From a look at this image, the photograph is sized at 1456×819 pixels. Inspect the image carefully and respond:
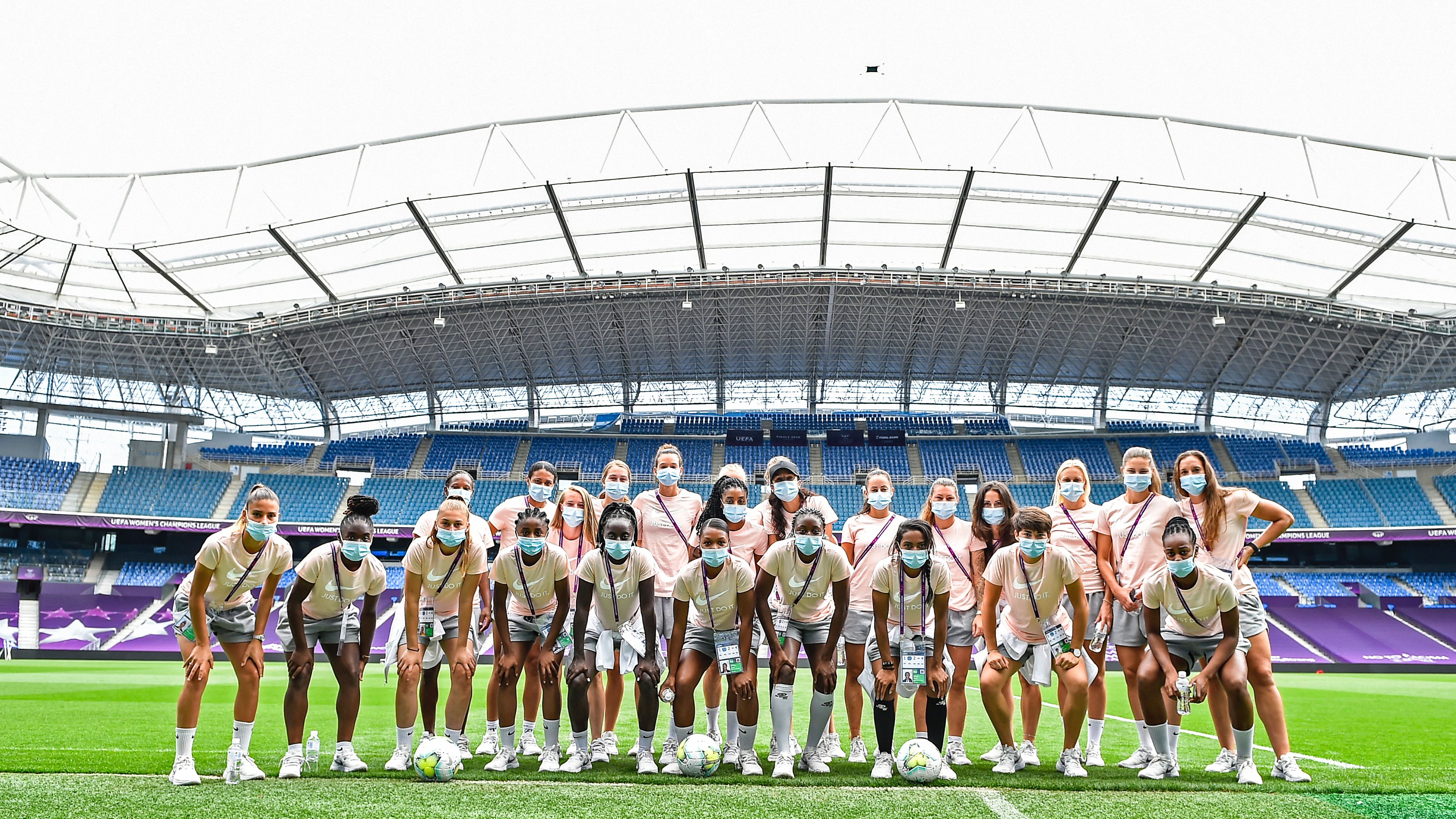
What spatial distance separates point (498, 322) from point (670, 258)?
22.5 feet

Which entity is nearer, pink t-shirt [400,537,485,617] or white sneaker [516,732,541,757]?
pink t-shirt [400,537,485,617]

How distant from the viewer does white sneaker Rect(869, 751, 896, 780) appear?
5.89 m

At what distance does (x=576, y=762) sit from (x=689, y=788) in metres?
1.05

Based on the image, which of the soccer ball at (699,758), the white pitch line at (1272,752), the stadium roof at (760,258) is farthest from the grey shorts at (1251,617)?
the stadium roof at (760,258)

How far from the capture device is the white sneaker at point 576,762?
19.9 ft

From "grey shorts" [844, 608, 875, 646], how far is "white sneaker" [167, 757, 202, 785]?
4203mm

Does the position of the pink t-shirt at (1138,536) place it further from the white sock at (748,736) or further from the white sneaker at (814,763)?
the white sock at (748,736)

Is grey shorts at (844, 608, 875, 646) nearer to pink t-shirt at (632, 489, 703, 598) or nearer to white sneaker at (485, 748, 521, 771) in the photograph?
pink t-shirt at (632, 489, 703, 598)

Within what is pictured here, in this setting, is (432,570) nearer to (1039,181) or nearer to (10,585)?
(1039,181)

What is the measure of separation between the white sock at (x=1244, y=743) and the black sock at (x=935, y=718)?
1.81m

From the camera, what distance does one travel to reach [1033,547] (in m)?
6.11

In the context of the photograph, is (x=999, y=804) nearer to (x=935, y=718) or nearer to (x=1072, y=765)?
(x=935, y=718)

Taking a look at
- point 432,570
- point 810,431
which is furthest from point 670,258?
point 432,570

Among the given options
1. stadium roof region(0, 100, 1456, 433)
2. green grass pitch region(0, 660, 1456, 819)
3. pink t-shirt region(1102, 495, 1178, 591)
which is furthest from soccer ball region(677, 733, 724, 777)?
stadium roof region(0, 100, 1456, 433)
